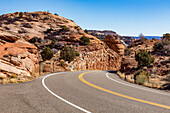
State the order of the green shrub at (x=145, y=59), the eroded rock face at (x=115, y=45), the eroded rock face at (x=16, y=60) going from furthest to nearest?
the eroded rock face at (x=115, y=45)
the green shrub at (x=145, y=59)
the eroded rock face at (x=16, y=60)

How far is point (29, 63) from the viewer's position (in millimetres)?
14016

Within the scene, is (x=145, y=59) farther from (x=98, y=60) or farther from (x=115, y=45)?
→ (x=115, y=45)

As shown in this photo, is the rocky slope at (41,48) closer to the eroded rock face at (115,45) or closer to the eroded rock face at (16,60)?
the eroded rock face at (16,60)

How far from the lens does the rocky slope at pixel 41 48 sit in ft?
41.3

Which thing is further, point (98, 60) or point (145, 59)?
point (98, 60)

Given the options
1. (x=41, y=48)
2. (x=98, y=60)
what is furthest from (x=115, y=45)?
(x=41, y=48)

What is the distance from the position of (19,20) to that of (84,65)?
157ft

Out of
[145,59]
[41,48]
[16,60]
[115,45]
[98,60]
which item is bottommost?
[98,60]

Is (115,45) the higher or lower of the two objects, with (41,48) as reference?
higher

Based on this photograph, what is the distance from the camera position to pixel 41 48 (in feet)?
145

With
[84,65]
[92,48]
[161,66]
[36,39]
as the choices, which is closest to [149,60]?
[161,66]

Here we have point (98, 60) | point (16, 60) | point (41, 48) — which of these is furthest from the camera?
point (98, 60)

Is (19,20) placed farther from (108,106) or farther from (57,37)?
(108,106)

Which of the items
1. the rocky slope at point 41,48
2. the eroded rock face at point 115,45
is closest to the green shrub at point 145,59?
the rocky slope at point 41,48
